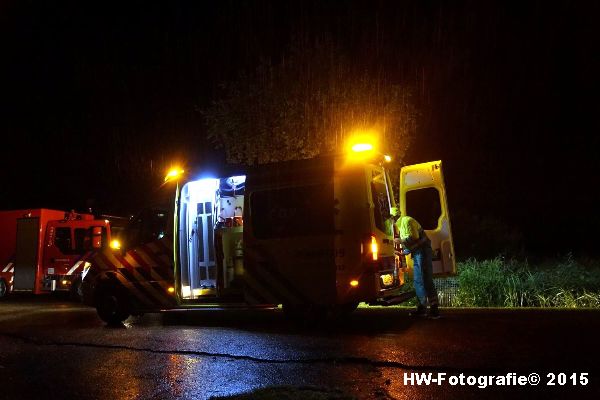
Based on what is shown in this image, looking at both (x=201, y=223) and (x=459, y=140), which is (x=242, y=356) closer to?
(x=201, y=223)

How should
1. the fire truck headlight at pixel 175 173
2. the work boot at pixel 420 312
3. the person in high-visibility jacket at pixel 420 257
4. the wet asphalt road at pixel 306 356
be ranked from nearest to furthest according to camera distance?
1. the wet asphalt road at pixel 306 356
2. the person in high-visibility jacket at pixel 420 257
3. the work boot at pixel 420 312
4. the fire truck headlight at pixel 175 173

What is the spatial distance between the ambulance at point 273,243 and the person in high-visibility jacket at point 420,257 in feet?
0.72

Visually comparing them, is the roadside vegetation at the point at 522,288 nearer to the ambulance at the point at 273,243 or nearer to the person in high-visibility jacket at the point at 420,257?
the ambulance at the point at 273,243

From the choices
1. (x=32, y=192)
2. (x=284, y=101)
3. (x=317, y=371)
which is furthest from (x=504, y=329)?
(x=32, y=192)

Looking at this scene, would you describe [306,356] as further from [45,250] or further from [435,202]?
[45,250]

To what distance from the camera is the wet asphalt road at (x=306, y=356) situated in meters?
4.89

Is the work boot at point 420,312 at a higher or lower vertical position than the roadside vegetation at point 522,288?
lower

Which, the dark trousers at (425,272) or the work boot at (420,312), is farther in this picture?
the work boot at (420,312)

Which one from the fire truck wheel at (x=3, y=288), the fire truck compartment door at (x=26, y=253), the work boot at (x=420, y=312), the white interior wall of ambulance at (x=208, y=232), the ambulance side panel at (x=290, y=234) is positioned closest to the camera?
the ambulance side panel at (x=290, y=234)

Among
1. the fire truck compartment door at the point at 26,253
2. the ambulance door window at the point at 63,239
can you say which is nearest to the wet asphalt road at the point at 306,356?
the ambulance door window at the point at 63,239

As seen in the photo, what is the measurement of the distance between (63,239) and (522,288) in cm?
1247

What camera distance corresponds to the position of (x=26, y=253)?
53.6ft

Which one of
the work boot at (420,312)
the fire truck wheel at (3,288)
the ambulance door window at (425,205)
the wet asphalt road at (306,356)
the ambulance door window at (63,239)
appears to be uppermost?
the ambulance door window at (63,239)

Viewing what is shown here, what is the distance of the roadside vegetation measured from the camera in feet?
31.1
